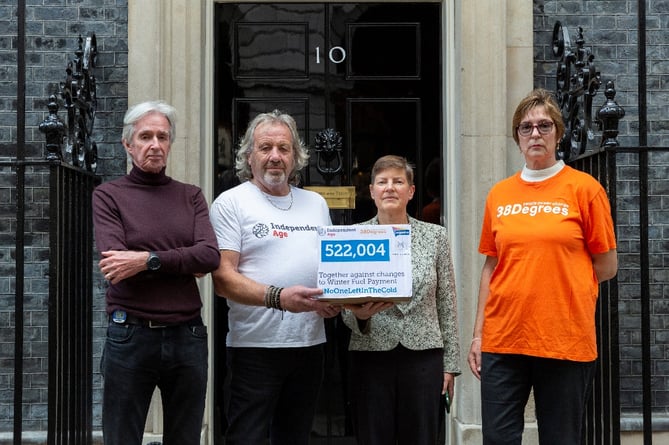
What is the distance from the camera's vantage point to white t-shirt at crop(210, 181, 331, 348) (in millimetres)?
3348

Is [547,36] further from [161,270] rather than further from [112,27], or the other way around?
[161,270]

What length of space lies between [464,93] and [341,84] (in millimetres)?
801

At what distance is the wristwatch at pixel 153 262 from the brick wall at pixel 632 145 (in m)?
2.97

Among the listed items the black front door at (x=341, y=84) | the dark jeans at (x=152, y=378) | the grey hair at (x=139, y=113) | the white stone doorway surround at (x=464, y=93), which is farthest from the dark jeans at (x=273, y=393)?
the black front door at (x=341, y=84)

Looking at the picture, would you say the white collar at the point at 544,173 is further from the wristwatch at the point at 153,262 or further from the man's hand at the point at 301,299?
the wristwatch at the point at 153,262

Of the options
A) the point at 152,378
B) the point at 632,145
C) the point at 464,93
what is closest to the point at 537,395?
the point at 152,378

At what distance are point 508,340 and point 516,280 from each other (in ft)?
0.79

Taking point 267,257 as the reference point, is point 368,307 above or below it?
below

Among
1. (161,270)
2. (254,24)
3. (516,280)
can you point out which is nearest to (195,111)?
(254,24)

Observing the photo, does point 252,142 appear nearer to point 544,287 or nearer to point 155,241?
point 155,241

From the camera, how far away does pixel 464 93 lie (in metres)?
5.01

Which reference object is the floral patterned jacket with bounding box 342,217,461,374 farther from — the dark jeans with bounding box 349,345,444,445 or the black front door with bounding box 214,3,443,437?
the black front door with bounding box 214,3,443,437

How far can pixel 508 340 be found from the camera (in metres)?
3.37

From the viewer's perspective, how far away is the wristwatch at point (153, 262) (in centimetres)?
314
